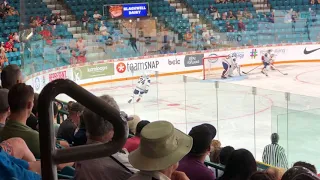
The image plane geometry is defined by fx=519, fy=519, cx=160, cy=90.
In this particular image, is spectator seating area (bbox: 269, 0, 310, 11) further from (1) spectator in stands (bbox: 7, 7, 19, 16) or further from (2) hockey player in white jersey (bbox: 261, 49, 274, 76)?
(1) spectator in stands (bbox: 7, 7, 19, 16)

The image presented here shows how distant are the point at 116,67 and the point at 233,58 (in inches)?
154

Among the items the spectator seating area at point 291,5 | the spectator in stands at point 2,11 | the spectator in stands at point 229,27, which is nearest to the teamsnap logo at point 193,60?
the spectator in stands at point 229,27

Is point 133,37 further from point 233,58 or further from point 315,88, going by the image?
point 315,88

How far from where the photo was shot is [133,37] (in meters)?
16.9

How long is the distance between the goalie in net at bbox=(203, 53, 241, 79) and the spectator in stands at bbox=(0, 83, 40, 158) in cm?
1452

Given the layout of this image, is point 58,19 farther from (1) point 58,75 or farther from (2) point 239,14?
(2) point 239,14

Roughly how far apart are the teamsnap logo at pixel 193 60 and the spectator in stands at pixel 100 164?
52.0 ft

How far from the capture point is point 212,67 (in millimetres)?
17500

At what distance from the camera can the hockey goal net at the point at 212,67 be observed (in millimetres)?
17188

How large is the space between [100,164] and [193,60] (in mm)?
16088

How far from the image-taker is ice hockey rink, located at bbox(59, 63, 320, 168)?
20.2 feet

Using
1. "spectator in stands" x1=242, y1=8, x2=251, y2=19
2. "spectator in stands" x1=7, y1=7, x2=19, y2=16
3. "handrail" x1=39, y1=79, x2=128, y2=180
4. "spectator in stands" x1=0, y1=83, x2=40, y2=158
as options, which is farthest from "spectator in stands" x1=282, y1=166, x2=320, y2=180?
"spectator in stands" x1=242, y1=8, x2=251, y2=19

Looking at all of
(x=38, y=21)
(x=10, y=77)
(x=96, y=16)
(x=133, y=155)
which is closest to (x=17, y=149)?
(x=133, y=155)

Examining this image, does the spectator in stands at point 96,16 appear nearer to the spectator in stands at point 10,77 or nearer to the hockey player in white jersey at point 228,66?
the hockey player in white jersey at point 228,66
